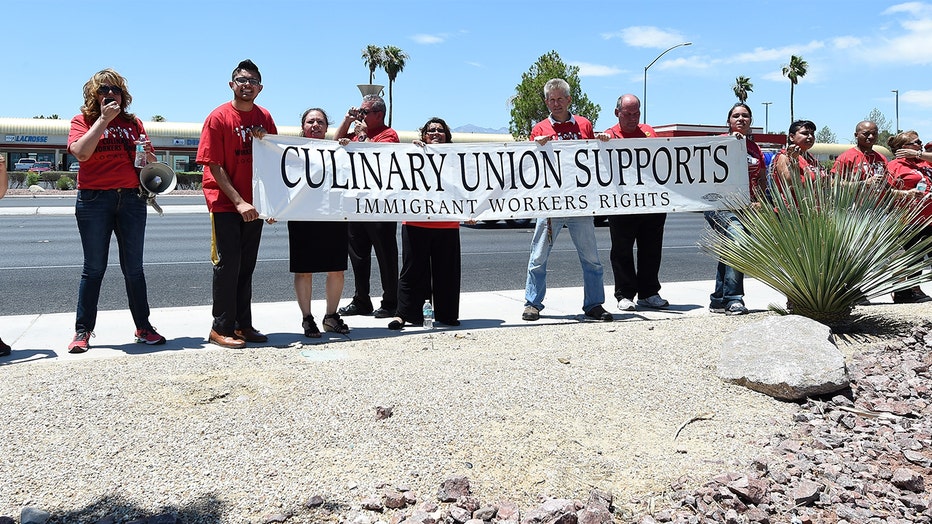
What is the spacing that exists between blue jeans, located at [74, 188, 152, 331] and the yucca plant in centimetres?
463

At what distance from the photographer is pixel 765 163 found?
800 cm

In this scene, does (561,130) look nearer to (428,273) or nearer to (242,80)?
(428,273)

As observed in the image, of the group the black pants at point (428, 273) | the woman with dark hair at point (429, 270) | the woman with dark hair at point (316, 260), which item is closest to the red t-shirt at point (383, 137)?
the woman with dark hair at point (429, 270)

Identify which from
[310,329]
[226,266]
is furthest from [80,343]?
[310,329]

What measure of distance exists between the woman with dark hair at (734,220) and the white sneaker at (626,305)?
0.72 metres

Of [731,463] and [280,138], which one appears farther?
[280,138]

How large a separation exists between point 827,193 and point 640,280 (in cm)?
234

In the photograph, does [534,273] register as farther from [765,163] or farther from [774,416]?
[774,416]

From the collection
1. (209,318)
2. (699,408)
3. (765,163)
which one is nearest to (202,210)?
(209,318)

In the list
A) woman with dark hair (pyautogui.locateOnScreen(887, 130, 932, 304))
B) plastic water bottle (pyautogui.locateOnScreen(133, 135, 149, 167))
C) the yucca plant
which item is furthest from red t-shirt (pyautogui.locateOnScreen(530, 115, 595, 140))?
plastic water bottle (pyautogui.locateOnScreen(133, 135, 149, 167))

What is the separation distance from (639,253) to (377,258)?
2587 mm

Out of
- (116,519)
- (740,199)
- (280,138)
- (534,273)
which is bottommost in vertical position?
(116,519)

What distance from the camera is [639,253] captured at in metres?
8.15

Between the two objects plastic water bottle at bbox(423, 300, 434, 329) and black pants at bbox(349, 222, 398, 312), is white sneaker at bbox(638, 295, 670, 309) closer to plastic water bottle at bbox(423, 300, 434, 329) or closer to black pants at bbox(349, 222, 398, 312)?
plastic water bottle at bbox(423, 300, 434, 329)
